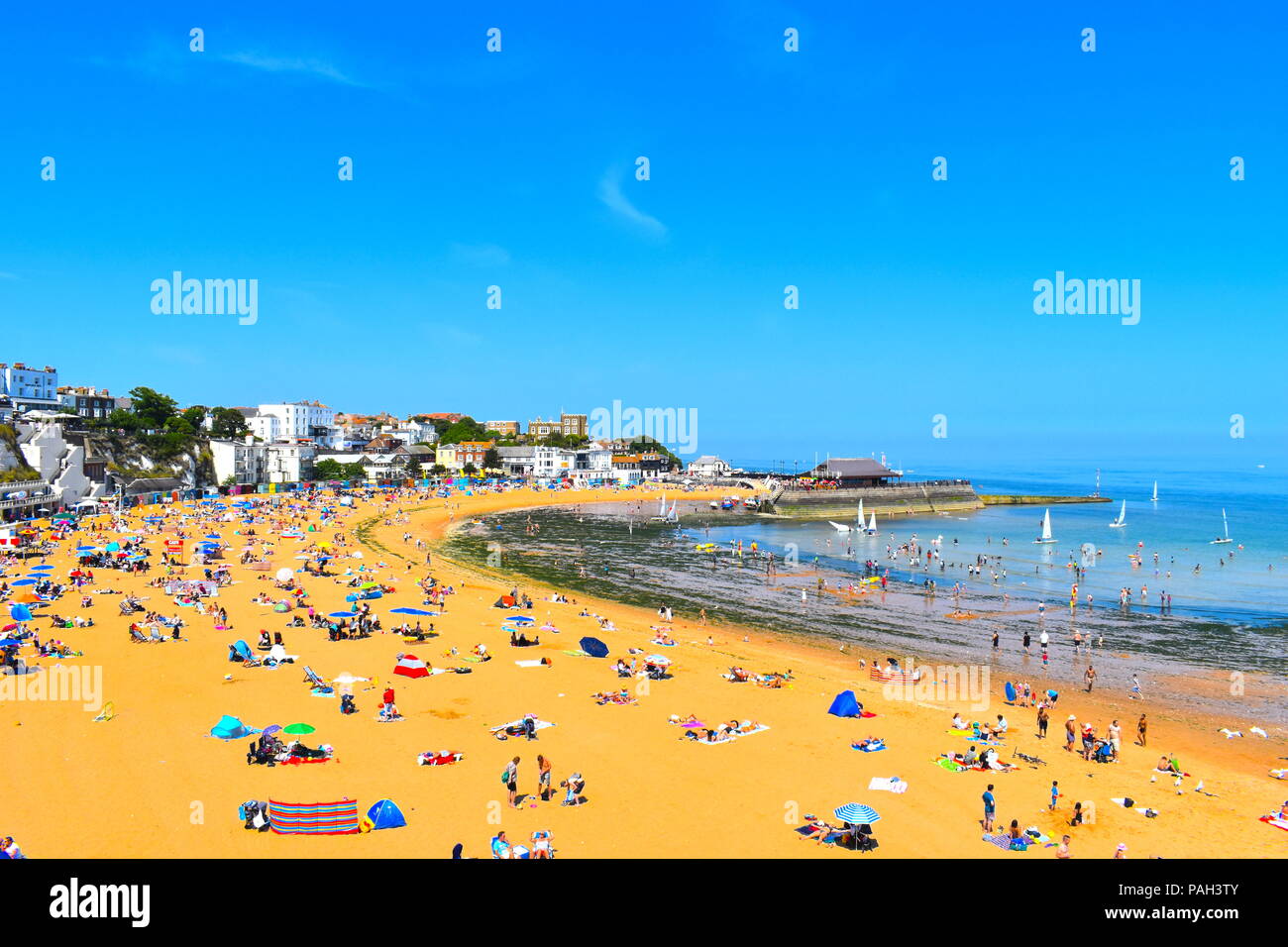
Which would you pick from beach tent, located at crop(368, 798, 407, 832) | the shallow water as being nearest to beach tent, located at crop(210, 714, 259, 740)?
beach tent, located at crop(368, 798, 407, 832)

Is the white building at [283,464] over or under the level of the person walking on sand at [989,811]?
over

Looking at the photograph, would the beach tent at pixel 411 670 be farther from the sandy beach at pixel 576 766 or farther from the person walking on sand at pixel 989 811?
the person walking on sand at pixel 989 811

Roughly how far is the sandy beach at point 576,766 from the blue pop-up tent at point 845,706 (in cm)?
49

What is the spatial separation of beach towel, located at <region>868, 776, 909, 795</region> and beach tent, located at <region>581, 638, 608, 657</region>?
11076mm

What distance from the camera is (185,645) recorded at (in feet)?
79.5

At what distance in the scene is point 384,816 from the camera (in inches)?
508

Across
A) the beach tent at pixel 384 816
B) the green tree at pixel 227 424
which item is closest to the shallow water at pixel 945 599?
the beach tent at pixel 384 816

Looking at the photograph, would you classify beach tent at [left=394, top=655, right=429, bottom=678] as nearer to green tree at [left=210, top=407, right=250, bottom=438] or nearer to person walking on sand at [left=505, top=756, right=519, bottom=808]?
person walking on sand at [left=505, top=756, right=519, bottom=808]

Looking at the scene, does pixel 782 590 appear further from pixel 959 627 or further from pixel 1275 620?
pixel 1275 620

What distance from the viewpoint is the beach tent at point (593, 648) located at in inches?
981

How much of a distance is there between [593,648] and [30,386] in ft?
309

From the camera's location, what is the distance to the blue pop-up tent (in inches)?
781
